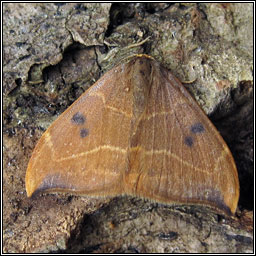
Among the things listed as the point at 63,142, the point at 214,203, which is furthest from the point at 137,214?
the point at 63,142

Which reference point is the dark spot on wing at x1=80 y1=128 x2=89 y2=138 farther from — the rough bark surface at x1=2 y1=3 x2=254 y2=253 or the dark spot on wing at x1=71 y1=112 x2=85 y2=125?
the rough bark surface at x1=2 y1=3 x2=254 y2=253

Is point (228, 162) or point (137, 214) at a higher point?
A: point (228, 162)

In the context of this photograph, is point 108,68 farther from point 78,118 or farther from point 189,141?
point 189,141

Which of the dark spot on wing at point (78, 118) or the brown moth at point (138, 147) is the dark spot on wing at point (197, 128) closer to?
the brown moth at point (138, 147)

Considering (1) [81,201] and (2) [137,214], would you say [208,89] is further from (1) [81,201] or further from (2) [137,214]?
(1) [81,201]

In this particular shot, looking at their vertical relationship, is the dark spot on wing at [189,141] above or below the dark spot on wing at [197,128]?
below

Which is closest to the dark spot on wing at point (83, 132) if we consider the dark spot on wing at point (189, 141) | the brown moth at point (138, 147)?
the brown moth at point (138, 147)

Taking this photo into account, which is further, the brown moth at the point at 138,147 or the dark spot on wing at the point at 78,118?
the dark spot on wing at the point at 78,118

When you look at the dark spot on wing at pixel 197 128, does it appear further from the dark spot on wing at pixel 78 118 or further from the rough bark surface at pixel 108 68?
the dark spot on wing at pixel 78 118

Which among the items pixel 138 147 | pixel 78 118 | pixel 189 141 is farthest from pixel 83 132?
pixel 189 141
